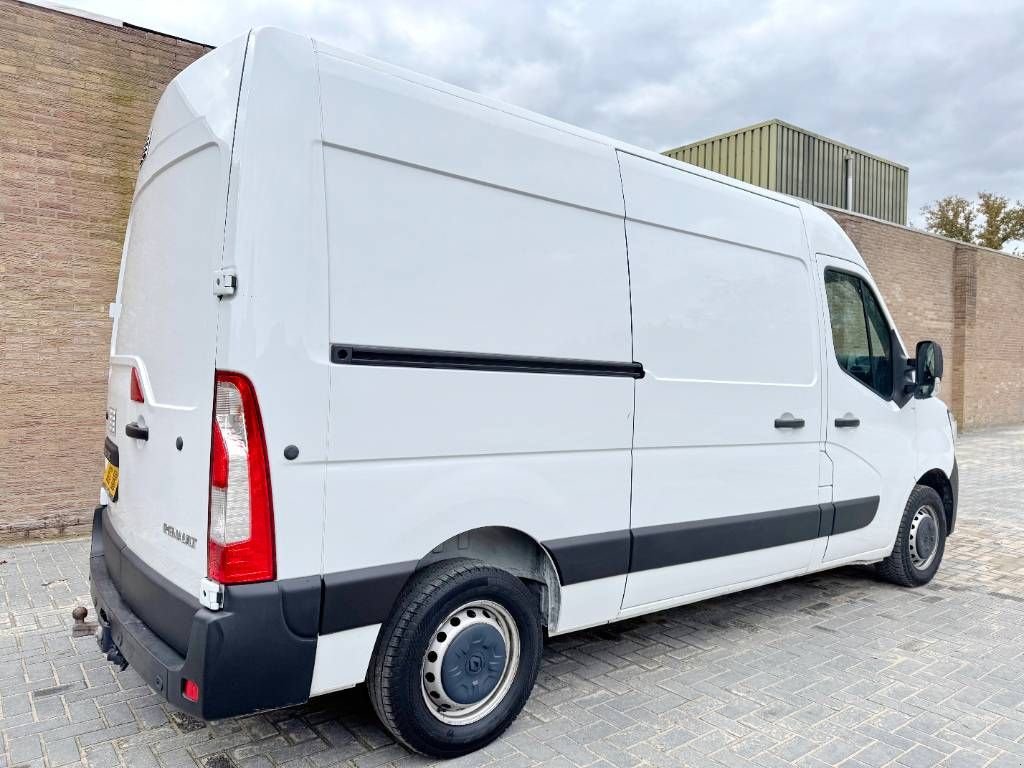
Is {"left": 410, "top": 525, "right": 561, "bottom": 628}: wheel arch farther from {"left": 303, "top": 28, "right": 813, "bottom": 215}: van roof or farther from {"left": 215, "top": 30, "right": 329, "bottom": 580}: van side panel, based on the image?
{"left": 303, "top": 28, "right": 813, "bottom": 215}: van roof

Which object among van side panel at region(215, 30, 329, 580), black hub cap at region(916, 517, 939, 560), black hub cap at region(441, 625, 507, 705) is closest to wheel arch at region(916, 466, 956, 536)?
black hub cap at region(916, 517, 939, 560)

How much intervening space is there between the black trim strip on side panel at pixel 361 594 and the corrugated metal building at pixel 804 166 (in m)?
14.8

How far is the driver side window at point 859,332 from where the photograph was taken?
4.70 metres

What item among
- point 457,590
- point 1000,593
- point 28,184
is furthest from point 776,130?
point 457,590

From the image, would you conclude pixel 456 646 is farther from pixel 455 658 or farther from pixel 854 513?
pixel 854 513

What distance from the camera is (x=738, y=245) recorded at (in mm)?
4094

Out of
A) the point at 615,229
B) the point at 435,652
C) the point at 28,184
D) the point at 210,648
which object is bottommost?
the point at 435,652

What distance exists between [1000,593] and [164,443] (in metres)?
5.55

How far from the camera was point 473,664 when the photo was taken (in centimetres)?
305

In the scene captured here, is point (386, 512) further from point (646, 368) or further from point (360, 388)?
point (646, 368)

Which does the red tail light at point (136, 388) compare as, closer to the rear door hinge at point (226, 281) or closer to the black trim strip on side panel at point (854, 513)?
the rear door hinge at point (226, 281)

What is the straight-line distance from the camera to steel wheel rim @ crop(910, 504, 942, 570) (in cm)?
545

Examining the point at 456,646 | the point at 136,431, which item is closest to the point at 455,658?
the point at 456,646

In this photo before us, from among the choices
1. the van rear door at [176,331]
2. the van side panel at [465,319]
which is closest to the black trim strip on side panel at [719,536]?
the van side panel at [465,319]
